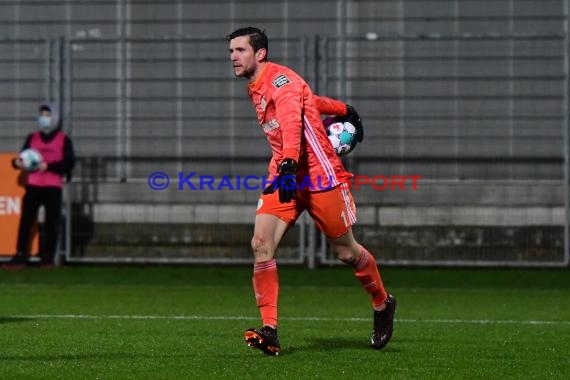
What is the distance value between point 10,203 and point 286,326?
8.09 meters

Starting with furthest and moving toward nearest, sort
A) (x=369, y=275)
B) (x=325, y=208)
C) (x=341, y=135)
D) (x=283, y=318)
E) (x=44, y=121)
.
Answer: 1. (x=44, y=121)
2. (x=283, y=318)
3. (x=341, y=135)
4. (x=369, y=275)
5. (x=325, y=208)

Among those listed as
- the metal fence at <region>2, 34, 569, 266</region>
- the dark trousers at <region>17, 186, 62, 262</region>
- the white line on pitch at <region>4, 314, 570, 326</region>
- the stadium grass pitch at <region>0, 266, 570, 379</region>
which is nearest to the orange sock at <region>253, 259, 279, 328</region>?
the stadium grass pitch at <region>0, 266, 570, 379</region>

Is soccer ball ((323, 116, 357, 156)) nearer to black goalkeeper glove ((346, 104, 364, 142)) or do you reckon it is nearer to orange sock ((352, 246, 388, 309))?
black goalkeeper glove ((346, 104, 364, 142))

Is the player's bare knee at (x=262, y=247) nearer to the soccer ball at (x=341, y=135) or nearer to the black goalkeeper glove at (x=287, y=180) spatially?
the black goalkeeper glove at (x=287, y=180)

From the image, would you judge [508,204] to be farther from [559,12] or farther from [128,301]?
[128,301]

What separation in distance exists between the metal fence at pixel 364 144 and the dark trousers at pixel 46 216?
1.40 ft

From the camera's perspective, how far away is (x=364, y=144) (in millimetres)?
17562

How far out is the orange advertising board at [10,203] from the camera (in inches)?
688

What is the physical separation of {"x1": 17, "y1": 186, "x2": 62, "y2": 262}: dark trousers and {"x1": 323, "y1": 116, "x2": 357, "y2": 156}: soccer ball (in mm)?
8597

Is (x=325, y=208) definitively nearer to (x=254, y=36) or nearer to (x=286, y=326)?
(x=254, y=36)

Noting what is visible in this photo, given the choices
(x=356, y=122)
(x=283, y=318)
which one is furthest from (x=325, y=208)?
(x=283, y=318)

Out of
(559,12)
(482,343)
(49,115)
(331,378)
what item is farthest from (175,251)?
(331,378)

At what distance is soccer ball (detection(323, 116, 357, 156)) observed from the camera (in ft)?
29.7

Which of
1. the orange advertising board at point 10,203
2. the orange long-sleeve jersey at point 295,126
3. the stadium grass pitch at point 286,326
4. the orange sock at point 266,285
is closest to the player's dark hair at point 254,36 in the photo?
the orange long-sleeve jersey at point 295,126
